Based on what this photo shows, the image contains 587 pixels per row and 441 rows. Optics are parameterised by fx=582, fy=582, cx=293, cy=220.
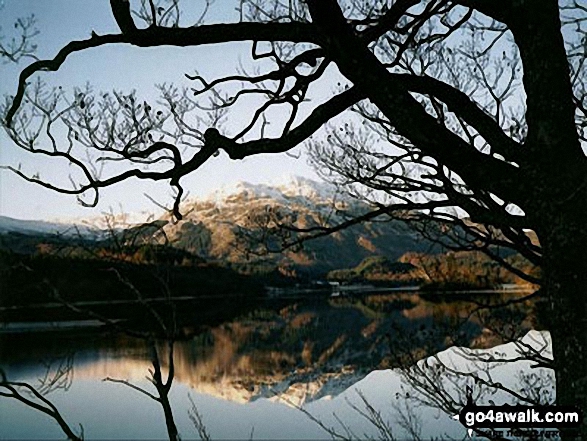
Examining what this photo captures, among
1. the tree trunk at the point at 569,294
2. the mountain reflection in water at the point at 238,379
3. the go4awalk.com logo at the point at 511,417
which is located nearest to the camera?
the tree trunk at the point at 569,294

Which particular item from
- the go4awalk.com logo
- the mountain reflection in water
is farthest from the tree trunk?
the mountain reflection in water

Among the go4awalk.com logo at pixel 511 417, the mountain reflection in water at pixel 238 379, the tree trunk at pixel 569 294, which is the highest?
the tree trunk at pixel 569 294

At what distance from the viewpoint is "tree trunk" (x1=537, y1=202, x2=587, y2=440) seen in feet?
5.55

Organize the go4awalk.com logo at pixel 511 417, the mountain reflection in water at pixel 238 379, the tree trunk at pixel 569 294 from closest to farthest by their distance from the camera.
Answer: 1. the tree trunk at pixel 569 294
2. the go4awalk.com logo at pixel 511 417
3. the mountain reflection in water at pixel 238 379

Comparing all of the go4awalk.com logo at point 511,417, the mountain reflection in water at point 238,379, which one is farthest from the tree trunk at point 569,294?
the mountain reflection in water at point 238,379

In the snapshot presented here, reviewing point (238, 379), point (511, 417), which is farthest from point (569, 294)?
point (238, 379)

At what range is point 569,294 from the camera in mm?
1718

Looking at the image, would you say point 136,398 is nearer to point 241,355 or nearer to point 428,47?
point 241,355

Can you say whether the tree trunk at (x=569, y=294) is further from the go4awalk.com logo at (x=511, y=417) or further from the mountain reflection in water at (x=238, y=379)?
the mountain reflection in water at (x=238, y=379)

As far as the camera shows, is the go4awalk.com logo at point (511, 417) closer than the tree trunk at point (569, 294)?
No

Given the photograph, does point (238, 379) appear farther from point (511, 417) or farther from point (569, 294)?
point (569, 294)

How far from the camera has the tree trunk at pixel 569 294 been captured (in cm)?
169

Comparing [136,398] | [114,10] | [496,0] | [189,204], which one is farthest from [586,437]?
[136,398]

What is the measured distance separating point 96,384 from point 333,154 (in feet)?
49.8
